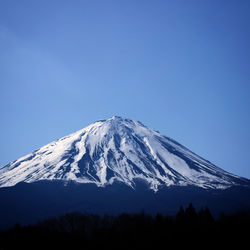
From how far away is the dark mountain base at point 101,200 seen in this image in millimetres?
93625

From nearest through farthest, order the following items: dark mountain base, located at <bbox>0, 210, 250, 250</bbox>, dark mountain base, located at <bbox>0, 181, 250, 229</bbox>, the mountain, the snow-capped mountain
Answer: dark mountain base, located at <bbox>0, 210, 250, 250</bbox> < dark mountain base, located at <bbox>0, 181, 250, 229</bbox> < the mountain < the snow-capped mountain

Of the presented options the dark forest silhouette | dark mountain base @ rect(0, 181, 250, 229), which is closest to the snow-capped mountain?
dark mountain base @ rect(0, 181, 250, 229)

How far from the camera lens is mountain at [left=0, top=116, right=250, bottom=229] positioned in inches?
3831

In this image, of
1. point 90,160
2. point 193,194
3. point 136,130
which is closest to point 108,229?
point 193,194

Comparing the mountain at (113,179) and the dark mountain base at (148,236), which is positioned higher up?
the mountain at (113,179)

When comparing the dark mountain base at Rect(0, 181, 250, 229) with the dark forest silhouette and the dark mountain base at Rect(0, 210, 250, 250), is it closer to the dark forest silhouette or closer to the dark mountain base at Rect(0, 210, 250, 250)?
the dark mountain base at Rect(0, 210, 250, 250)

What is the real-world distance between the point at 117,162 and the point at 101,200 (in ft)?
104

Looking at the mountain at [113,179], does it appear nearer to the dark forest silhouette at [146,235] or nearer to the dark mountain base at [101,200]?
the dark mountain base at [101,200]

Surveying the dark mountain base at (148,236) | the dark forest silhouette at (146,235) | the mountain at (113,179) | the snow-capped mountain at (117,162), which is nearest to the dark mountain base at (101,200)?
the mountain at (113,179)

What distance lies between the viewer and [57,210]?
95.4m

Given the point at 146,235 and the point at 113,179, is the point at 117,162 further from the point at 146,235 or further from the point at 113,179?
the point at 146,235

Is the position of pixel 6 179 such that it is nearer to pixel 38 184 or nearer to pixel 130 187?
pixel 38 184

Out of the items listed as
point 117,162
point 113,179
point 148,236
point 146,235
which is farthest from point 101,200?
point 148,236

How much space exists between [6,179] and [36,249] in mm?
89746
